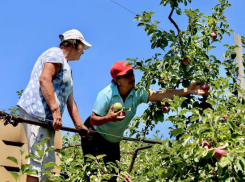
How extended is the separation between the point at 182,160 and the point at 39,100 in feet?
3.94

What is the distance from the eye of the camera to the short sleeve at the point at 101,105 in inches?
161

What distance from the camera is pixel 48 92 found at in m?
3.61

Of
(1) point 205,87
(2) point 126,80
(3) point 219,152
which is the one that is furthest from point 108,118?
(3) point 219,152

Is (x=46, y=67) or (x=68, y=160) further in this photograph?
(x=46, y=67)

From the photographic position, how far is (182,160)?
311 centimetres

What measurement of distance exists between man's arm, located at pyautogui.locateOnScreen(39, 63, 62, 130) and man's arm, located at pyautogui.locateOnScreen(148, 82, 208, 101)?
1049 mm

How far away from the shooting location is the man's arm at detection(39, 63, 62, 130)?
11.8 feet

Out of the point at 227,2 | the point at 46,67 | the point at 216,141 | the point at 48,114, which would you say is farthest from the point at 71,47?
the point at 227,2

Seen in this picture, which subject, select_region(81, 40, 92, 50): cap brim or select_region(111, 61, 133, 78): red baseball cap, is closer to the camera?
select_region(81, 40, 92, 50): cap brim

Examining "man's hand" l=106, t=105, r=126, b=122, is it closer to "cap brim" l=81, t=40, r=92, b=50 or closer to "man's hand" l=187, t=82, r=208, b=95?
"cap brim" l=81, t=40, r=92, b=50

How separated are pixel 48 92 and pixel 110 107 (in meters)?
0.64

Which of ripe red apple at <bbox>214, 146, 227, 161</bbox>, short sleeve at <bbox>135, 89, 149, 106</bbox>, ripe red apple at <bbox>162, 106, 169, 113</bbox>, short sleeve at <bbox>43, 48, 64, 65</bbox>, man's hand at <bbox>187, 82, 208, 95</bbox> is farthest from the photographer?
ripe red apple at <bbox>162, 106, 169, 113</bbox>

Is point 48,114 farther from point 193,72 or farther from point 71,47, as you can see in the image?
point 193,72

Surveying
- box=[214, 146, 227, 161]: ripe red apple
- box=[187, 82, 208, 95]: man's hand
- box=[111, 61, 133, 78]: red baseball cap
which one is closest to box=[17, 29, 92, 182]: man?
box=[111, 61, 133, 78]: red baseball cap
